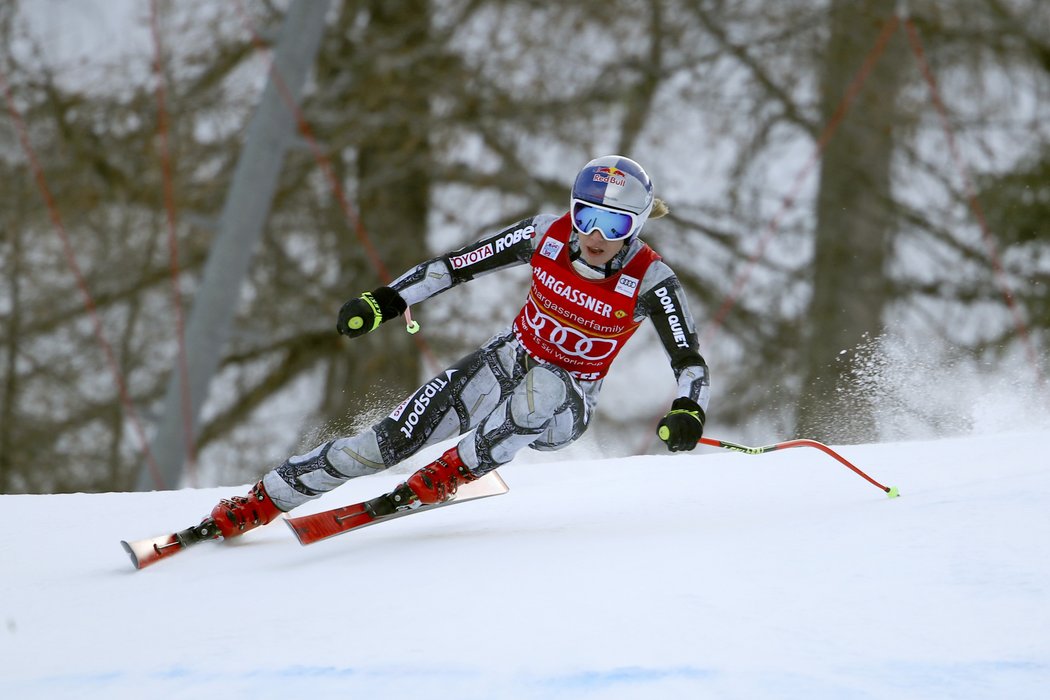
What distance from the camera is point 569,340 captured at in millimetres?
3596

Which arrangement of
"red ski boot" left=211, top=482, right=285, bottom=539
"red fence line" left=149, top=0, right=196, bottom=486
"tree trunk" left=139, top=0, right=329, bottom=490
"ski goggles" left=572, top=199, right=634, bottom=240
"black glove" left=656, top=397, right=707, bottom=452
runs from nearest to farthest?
"black glove" left=656, top=397, right=707, bottom=452 → "ski goggles" left=572, top=199, right=634, bottom=240 → "red ski boot" left=211, top=482, right=285, bottom=539 → "tree trunk" left=139, top=0, right=329, bottom=490 → "red fence line" left=149, top=0, right=196, bottom=486

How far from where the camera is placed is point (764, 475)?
456cm

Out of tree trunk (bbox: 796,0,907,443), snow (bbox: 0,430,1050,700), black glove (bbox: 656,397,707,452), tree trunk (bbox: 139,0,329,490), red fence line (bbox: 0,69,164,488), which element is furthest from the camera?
red fence line (bbox: 0,69,164,488)

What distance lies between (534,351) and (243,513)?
1.04m

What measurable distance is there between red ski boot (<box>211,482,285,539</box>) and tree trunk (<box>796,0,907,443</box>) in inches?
284

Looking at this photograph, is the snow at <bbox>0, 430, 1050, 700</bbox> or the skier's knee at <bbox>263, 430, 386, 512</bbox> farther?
the skier's knee at <bbox>263, 430, 386, 512</bbox>

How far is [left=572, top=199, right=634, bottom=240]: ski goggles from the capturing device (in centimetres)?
342

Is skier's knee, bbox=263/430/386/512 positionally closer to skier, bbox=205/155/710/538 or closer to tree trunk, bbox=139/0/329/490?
skier, bbox=205/155/710/538

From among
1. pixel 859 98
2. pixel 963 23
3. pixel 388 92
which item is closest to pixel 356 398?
pixel 388 92

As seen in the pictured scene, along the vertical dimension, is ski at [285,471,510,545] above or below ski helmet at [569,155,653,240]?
below

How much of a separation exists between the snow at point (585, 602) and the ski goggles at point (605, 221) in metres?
0.86

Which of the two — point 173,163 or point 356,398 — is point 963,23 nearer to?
point 356,398

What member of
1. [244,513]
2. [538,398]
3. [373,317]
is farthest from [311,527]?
[538,398]

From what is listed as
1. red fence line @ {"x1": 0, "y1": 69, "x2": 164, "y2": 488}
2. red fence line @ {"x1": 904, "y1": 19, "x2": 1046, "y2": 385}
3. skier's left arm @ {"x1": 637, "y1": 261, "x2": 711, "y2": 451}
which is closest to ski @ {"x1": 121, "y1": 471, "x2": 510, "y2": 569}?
skier's left arm @ {"x1": 637, "y1": 261, "x2": 711, "y2": 451}
